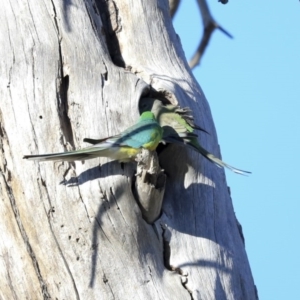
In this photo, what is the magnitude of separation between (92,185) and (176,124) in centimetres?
45

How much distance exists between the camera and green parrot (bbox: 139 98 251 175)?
9.27ft

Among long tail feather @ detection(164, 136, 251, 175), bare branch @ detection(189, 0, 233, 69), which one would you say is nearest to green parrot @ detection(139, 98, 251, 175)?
long tail feather @ detection(164, 136, 251, 175)

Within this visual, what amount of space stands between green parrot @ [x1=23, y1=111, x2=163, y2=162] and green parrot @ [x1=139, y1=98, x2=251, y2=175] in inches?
6.8

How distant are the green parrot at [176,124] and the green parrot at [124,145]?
0.57ft

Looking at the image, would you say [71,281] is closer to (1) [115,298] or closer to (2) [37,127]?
(1) [115,298]

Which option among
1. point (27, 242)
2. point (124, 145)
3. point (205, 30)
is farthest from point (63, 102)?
point (205, 30)

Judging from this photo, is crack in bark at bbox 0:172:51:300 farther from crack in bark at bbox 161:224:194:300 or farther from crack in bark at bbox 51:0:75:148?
crack in bark at bbox 161:224:194:300

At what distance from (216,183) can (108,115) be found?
1.75 feet

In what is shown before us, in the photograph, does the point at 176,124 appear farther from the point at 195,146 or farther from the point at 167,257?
the point at 167,257

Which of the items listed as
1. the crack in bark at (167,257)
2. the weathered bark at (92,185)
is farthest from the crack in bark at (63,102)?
the crack in bark at (167,257)

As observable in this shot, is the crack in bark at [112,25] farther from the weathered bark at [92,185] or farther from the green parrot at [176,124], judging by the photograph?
the green parrot at [176,124]

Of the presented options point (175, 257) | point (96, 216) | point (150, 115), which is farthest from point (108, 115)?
→ point (175, 257)

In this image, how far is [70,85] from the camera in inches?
111

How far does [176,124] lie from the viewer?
2.84m
